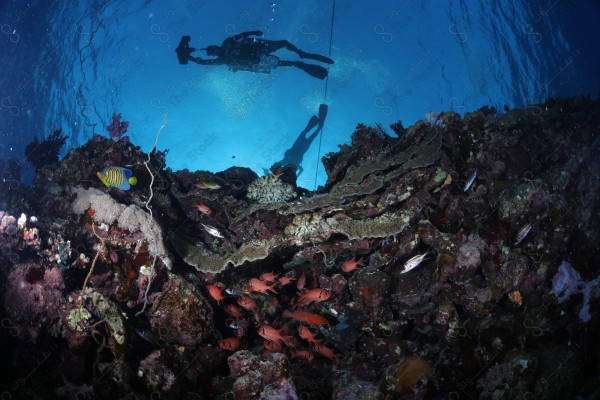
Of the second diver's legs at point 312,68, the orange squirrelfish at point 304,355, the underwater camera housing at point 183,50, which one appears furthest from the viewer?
the second diver's legs at point 312,68

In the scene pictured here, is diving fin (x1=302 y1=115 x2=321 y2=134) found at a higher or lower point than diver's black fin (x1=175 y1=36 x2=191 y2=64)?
higher

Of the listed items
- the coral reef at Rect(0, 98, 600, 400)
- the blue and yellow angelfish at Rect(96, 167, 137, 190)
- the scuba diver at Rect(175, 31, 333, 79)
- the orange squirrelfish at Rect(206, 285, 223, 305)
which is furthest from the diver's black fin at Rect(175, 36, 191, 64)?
the orange squirrelfish at Rect(206, 285, 223, 305)

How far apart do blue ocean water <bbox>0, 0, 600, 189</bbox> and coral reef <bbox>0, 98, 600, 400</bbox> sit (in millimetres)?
14257

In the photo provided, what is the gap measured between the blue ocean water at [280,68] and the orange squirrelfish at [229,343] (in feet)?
54.4

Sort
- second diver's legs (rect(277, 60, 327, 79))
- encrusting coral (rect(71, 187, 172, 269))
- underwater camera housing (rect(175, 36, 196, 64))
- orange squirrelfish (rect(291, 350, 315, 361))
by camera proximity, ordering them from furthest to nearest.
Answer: second diver's legs (rect(277, 60, 327, 79)) → underwater camera housing (rect(175, 36, 196, 64)) → encrusting coral (rect(71, 187, 172, 269)) → orange squirrelfish (rect(291, 350, 315, 361))

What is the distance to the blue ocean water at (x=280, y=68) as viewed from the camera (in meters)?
21.3

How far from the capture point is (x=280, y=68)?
1262 inches

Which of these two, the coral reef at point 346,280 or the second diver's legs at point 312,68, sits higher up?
the second diver's legs at point 312,68

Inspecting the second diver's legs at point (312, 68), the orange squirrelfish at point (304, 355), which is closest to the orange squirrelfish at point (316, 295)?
the orange squirrelfish at point (304, 355)

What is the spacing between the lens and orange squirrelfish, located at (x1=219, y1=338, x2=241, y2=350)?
508 cm

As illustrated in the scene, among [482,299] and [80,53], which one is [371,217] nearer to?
[482,299]

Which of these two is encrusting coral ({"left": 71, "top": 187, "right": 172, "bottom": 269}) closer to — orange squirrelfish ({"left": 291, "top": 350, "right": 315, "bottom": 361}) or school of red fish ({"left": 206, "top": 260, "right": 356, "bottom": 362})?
school of red fish ({"left": 206, "top": 260, "right": 356, "bottom": 362})

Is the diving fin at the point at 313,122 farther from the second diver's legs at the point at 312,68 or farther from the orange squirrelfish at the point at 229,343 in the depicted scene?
the orange squirrelfish at the point at 229,343

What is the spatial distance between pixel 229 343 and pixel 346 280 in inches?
101
